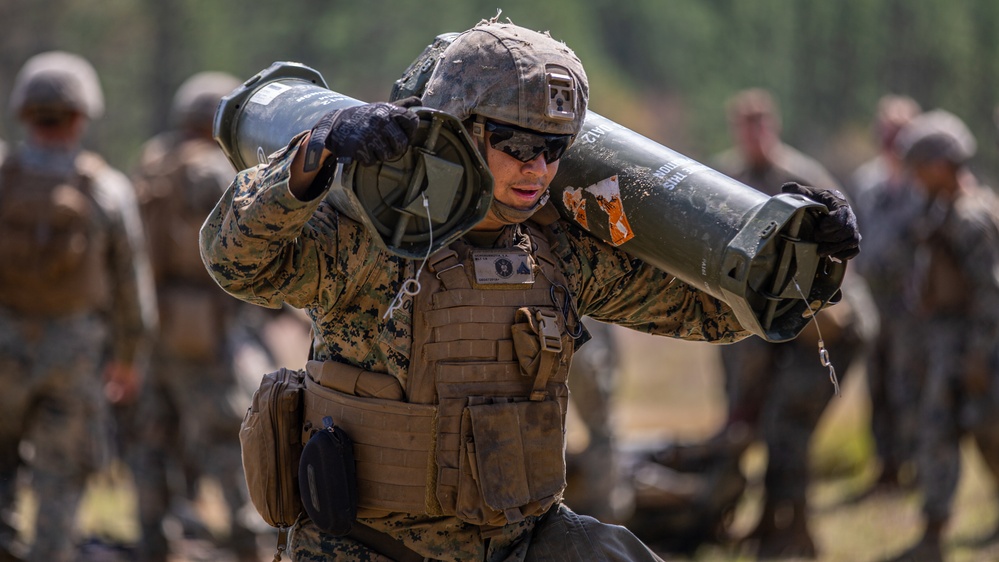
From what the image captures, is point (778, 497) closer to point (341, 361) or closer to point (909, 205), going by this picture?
point (909, 205)

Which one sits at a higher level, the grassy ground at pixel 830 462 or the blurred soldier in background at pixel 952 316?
the blurred soldier in background at pixel 952 316

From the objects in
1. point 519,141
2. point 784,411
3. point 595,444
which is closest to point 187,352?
point 595,444

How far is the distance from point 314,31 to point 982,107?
41.4 ft

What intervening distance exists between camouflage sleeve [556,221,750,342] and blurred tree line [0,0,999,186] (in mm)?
21891

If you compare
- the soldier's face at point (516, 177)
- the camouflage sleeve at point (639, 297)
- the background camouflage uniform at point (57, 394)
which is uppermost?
the soldier's face at point (516, 177)

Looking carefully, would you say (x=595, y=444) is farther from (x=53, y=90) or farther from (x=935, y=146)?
(x=53, y=90)

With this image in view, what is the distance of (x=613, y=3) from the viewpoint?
106 feet

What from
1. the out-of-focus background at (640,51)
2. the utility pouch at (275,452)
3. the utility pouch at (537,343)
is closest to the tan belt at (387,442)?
the utility pouch at (275,452)

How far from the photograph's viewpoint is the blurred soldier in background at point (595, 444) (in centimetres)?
820

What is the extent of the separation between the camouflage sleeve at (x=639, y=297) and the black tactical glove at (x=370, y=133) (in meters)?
0.92

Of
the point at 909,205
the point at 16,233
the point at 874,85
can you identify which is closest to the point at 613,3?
the point at 874,85

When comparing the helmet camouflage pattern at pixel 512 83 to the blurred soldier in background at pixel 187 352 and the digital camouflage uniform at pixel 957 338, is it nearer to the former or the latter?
the blurred soldier in background at pixel 187 352

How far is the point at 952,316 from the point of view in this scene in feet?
29.1

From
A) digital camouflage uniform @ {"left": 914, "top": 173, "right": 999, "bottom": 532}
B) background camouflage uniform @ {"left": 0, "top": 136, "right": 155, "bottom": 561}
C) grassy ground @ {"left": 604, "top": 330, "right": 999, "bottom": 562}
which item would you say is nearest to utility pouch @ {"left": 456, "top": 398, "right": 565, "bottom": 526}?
background camouflage uniform @ {"left": 0, "top": 136, "right": 155, "bottom": 561}
